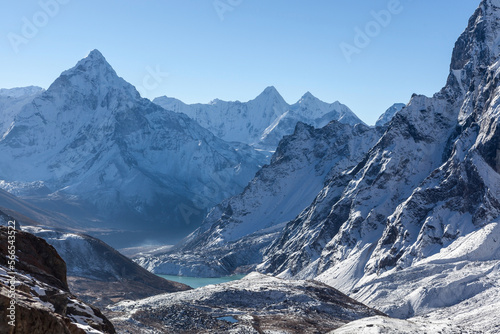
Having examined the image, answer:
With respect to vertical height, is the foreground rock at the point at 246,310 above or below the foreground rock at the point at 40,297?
below

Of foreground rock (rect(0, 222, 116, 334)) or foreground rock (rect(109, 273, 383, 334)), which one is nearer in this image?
foreground rock (rect(0, 222, 116, 334))

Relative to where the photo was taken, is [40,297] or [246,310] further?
[246,310]

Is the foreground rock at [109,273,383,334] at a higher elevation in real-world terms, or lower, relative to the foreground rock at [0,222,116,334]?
lower

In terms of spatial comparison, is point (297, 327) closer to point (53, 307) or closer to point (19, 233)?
point (19, 233)

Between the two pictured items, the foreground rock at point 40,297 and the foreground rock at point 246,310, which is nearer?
the foreground rock at point 40,297

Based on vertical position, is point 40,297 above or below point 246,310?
above
